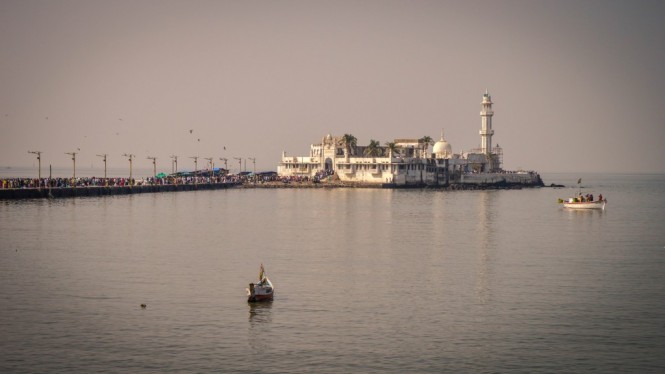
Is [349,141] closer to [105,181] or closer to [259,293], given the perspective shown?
[105,181]

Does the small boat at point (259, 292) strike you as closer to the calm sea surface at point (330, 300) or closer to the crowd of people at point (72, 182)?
the calm sea surface at point (330, 300)

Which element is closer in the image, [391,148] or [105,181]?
[105,181]

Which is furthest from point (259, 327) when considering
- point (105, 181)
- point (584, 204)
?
point (105, 181)

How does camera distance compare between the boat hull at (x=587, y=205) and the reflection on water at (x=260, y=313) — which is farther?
the boat hull at (x=587, y=205)

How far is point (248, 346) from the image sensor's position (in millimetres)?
31297

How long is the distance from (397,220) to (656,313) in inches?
2051

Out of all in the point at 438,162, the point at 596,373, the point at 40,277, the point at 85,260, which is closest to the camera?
the point at 596,373

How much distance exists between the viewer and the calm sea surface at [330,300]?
98.4 feet

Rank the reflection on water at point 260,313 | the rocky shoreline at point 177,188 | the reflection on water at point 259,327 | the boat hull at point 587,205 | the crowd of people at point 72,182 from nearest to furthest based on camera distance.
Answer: the reflection on water at point 259,327 < the reflection on water at point 260,313 < the boat hull at point 587,205 < the rocky shoreline at point 177,188 < the crowd of people at point 72,182

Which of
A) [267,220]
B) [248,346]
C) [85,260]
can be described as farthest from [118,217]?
[248,346]

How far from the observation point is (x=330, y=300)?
39.5 meters

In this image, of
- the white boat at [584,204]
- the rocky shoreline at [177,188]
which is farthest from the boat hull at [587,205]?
the rocky shoreline at [177,188]

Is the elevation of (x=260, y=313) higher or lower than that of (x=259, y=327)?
higher

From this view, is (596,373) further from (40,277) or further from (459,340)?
(40,277)
